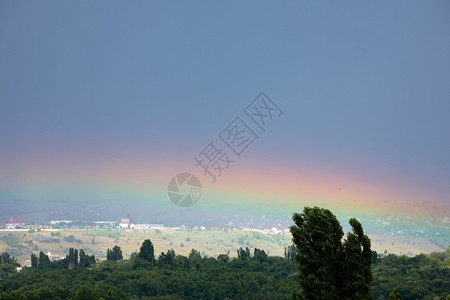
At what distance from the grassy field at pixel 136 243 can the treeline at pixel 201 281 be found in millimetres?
93525

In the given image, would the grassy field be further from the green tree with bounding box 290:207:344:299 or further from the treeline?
the green tree with bounding box 290:207:344:299

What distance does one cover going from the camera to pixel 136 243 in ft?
591

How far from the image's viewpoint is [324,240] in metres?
21.5

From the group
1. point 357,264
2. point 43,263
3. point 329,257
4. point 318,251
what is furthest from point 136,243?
point 357,264

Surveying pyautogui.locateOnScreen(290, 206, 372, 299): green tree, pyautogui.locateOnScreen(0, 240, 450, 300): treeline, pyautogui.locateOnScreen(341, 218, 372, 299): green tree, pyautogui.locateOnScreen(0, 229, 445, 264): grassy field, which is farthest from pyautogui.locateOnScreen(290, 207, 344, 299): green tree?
pyautogui.locateOnScreen(0, 229, 445, 264): grassy field

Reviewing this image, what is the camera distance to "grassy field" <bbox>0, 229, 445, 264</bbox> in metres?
160

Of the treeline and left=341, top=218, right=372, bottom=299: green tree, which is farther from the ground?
left=341, top=218, right=372, bottom=299: green tree

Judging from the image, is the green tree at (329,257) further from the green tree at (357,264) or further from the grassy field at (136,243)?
the grassy field at (136,243)

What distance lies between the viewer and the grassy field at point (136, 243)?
6299 inches

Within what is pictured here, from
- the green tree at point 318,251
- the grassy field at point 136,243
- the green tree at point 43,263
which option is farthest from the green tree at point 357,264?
the grassy field at point 136,243

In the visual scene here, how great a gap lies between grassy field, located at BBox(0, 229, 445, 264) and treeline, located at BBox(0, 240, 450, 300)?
93.5 metres

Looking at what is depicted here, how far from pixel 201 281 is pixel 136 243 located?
13176cm

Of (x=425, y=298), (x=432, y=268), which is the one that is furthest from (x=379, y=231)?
(x=425, y=298)

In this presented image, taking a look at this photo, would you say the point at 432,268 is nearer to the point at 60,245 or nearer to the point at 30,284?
the point at 30,284
